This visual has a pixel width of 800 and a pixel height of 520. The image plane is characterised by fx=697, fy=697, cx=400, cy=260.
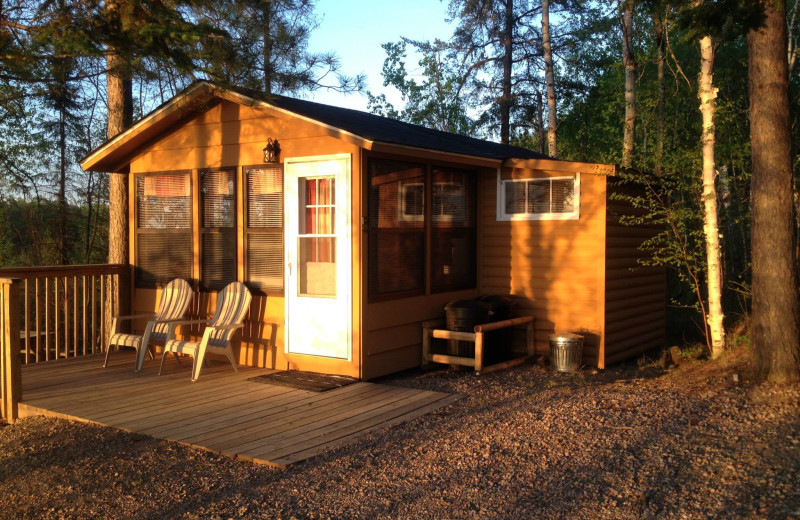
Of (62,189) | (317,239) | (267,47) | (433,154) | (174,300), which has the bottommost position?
(174,300)

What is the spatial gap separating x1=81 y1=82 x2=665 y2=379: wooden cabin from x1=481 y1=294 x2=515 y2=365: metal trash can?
1.08 feet

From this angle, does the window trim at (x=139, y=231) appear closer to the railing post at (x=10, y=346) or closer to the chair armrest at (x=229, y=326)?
the chair armrest at (x=229, y=326)

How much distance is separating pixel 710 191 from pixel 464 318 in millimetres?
2831

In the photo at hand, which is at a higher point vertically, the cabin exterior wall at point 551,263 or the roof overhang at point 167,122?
the roof overhang at point 167,122

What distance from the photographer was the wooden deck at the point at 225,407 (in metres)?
4.77

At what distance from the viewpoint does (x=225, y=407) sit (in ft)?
18.6

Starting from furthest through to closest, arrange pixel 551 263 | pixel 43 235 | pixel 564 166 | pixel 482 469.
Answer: pixel 43 235
pixel 551 263
pixel 564 166
pixel 482 469

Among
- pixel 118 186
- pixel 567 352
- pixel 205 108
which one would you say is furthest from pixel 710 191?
pixel 118 186

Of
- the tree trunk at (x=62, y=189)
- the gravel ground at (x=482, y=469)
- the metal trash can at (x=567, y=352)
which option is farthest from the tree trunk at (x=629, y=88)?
the tree trunk at (x=62, y=189)

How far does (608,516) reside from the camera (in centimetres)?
338

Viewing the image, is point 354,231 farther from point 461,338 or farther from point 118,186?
point 118,186

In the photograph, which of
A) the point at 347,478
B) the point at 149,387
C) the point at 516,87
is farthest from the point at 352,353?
the point at 516,87

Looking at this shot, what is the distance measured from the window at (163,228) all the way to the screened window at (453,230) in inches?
110

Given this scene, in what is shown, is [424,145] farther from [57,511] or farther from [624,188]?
[57,511]
